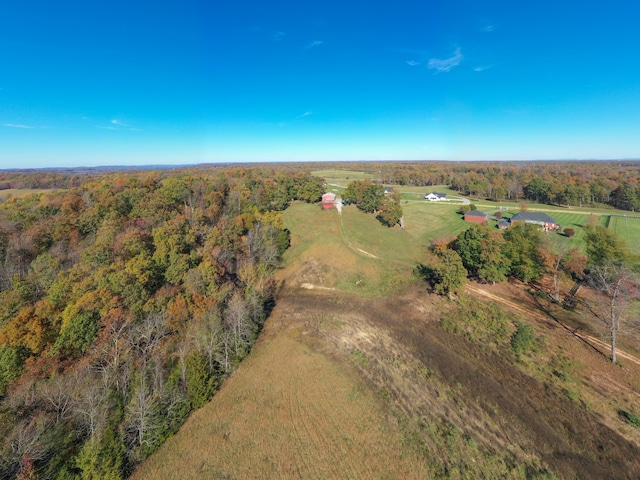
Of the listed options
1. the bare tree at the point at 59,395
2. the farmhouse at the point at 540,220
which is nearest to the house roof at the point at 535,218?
the farmhouse at the point at 540,220

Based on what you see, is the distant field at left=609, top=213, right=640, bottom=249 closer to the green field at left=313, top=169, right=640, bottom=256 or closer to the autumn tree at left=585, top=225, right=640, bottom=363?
the green field at left=313, top=169, right=640, bottom=256

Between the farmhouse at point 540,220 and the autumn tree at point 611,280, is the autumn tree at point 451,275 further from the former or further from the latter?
the farmhouse at point 540,220

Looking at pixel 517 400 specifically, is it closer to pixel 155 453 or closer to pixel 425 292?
pixel 425 292

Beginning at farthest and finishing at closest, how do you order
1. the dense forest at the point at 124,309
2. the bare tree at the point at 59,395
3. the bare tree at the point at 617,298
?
the bare tree at the point at 617,298 → the bare tree at the point at 59,395 → the dense forest at the point at 124,309

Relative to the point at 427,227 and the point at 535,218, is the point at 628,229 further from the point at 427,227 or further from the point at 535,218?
the point at 427,227

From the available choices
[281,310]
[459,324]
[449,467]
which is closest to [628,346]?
[459,324]

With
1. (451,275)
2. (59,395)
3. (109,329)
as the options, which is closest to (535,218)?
(451,275)
